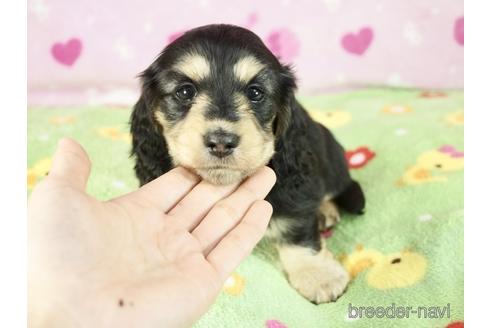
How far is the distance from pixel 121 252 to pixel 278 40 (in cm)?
277

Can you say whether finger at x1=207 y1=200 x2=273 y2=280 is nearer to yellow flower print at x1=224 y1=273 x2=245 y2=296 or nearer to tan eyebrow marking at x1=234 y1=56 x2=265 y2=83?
yellow flower print at x1=224 y1=273 x2=245 y2=296

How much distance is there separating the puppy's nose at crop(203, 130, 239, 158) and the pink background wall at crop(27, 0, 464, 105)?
195cm

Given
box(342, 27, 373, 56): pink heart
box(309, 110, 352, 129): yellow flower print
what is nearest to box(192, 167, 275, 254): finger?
box(309, 110, 352, 129): yellow flower print

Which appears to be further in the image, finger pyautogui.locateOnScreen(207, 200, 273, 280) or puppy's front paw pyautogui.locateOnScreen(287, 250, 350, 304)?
puppy's front paw pyautogui.locateOnScreen(287, 250, 350, 304)

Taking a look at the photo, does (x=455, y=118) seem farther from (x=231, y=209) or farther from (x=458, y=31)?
(x=231, y=209)

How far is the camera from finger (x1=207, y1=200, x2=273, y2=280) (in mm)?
1939

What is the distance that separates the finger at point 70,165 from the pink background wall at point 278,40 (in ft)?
6.90

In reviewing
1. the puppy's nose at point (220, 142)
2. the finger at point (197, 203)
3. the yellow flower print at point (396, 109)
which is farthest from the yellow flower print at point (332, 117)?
the puppy's nose at point (220, 142)

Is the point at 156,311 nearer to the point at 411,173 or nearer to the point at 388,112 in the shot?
the point at 411,173

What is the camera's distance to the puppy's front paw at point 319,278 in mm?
2469

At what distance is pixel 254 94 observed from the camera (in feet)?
7.40

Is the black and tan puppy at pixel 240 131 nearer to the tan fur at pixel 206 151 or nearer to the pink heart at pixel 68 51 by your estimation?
the tan fur at pixel 206 151
